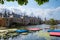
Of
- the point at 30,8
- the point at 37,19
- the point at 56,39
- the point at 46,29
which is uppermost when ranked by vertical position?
the point at 30,8

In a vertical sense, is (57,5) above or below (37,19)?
above

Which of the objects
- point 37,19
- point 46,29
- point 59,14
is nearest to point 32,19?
point 37,19

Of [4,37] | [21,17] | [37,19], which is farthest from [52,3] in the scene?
[4,37]

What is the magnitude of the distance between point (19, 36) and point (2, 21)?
1.71ft

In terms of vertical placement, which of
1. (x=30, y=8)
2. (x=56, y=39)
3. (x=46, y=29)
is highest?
(x=30, y=8)

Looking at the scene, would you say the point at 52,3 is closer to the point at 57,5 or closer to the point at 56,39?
the point at 57,5

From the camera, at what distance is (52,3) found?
334cm

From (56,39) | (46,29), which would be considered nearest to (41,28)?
(46,29)

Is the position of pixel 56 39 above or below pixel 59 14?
below

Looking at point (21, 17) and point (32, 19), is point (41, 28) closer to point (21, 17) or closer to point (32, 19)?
point (32, 19)

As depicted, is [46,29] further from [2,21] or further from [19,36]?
[2,21]

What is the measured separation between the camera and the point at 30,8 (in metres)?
3.38

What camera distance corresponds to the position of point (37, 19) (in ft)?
11.1

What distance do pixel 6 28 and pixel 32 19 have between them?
0.64 meters
